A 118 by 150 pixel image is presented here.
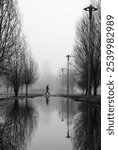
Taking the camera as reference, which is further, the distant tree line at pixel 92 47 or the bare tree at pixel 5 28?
the distant tree line at pixel 92 47

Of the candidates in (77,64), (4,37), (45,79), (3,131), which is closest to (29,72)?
(77,64)

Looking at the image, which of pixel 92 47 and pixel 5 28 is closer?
pixel 5 28

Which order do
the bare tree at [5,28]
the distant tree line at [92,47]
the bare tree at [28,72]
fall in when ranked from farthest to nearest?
the bare tree at [28,72] → the distant tree line at [92,47] → the bare tree at [5,28]

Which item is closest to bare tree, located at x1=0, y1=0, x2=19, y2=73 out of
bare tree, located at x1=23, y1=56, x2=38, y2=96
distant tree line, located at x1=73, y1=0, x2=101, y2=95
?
distant tree line, located at x1=73, y1=0, x2=101, y2=95

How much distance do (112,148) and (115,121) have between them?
34.7 inches

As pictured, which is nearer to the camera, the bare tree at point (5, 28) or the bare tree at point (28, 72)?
the bare tree at point (5, 28)

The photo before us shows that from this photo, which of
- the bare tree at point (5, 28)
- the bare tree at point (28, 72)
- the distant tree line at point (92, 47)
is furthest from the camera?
the bare tree at point (28, 72)

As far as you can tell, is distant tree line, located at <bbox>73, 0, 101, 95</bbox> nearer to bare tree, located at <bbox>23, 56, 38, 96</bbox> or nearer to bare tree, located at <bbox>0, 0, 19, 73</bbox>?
bare tree, located at <bbox>0, 0, 19, 73</bbox>

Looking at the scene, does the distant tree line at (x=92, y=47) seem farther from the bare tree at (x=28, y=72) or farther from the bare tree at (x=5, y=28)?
the bare tree at (x=28, y=72)

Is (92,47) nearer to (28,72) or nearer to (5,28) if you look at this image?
(5,28)

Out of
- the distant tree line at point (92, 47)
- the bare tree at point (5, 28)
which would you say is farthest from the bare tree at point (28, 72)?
the bare tree at point (5, 28)

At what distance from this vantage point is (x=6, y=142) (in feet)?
24.3

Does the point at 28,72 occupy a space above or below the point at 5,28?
below

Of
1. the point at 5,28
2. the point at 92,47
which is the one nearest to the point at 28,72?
the point at 92,47
